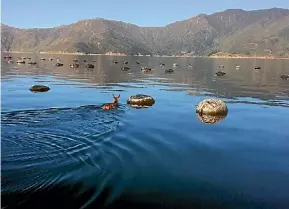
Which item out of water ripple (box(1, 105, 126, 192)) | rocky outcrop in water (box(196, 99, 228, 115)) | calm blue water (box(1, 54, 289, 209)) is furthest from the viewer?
rocky outcrop in water (box(196, 99, 228, 115))

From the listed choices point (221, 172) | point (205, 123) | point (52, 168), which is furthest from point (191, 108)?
point (52, 168)

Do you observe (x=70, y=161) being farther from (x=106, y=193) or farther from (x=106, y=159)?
(x=106, y=193)

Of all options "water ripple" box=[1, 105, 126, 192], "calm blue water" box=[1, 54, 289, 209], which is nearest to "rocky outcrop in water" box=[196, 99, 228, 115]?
"calm blue water" box=[1, 54, 289, 209]

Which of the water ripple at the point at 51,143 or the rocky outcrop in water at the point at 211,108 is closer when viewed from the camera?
the water ripple at the point at 51,143

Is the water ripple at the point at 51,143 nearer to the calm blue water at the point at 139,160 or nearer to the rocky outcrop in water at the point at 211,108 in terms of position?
the calm blue water at the point at 139,160

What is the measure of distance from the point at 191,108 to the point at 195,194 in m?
19.2

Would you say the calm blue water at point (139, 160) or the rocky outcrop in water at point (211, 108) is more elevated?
the rocky outcrop in water at point (211, 108)

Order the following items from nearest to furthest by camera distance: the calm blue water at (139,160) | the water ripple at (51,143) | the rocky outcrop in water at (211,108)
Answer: the calm blue water at (139,160) → the water ripple at (51,143) → the rocky outcrop in water at (211,108)

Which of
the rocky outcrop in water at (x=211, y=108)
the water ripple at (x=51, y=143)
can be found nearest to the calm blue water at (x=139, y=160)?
the water ripple at (x=51, y=143)

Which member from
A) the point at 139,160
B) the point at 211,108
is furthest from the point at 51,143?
the point at 211,108

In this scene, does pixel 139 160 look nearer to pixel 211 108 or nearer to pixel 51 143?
pixel 51 143

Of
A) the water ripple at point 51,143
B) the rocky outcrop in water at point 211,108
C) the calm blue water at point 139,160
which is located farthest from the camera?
the rocky outcrop in water at point 211,108

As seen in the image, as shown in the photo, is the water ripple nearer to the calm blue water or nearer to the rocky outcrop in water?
the calm blue water

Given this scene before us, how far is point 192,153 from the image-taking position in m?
17.2
